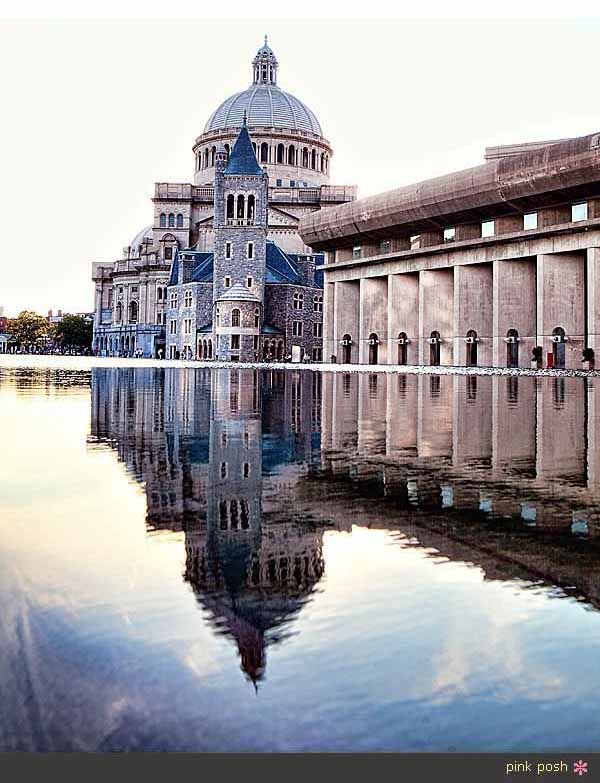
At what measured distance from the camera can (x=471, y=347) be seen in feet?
186

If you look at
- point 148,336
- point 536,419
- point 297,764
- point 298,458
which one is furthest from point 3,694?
point 148,336

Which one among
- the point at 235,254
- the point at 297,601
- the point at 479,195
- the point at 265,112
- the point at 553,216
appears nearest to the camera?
the point at 297,601

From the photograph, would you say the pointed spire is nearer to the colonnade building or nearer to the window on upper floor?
the colonnade building

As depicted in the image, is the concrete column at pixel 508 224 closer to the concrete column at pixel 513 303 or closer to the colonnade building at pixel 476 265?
the colonnade building at pixel 476 265

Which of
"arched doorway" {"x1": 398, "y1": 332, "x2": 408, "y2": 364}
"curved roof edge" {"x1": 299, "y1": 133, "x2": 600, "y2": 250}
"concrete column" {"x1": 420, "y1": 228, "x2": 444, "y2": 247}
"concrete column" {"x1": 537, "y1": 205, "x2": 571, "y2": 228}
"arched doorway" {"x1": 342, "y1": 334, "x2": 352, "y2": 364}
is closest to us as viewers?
"curved roof edge" {"x1": 299, "y1": 133, "x2": 600, "y2": 250}

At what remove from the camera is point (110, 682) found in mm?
2906

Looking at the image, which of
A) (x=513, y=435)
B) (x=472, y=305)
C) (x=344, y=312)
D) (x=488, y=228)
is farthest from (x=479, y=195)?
(x=513, y=435)

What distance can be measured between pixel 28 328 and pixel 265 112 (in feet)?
228

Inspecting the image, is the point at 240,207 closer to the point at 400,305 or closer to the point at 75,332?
the point at 400,305

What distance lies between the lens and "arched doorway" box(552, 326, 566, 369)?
5012 centimetres

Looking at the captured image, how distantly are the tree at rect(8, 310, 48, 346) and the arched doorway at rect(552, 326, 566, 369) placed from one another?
12593 centimetres

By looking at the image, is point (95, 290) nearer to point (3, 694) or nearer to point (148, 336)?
point (148, 336)

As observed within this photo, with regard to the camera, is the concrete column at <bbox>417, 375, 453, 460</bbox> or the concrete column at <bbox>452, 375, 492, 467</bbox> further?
the concrete column at <bbox>417, 375, 453, 460</bbox>

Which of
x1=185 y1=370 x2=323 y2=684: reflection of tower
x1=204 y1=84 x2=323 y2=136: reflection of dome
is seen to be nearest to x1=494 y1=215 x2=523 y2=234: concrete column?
x1=185 y1=370 x2=323 y2=684: reflection of tower
